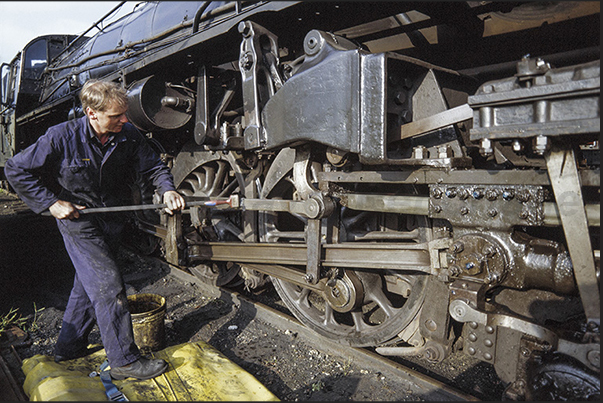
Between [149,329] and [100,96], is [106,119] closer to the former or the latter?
[100,96]

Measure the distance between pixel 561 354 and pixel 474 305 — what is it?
392mm

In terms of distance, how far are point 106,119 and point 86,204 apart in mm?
567

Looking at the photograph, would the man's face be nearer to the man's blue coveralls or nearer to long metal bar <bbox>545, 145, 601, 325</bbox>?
the man's blue coveralls

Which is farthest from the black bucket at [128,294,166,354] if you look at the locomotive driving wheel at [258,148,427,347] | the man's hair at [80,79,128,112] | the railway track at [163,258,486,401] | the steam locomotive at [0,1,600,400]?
the man's hair at [80,79,128,112]

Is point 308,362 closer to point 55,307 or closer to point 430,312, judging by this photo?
point 430,312

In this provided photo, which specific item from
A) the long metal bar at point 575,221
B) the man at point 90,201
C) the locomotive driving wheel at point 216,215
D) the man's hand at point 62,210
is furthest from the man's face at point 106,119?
Answer: the long metal bar at point 575,221

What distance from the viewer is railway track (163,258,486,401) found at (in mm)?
2297

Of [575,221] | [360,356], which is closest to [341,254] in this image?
[360,356]

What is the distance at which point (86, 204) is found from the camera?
106 inches

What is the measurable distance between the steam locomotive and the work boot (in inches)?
37.8

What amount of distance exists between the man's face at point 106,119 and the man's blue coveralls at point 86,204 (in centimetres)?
7

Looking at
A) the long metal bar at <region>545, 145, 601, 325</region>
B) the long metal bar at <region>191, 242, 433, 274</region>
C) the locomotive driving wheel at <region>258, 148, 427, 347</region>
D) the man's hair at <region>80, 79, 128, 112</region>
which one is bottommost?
the locomotive driving wheel at <region>258, 148, 427, 347</region>

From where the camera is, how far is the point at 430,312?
2.30 metres

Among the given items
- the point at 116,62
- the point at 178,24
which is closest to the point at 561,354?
the point at 178,24
